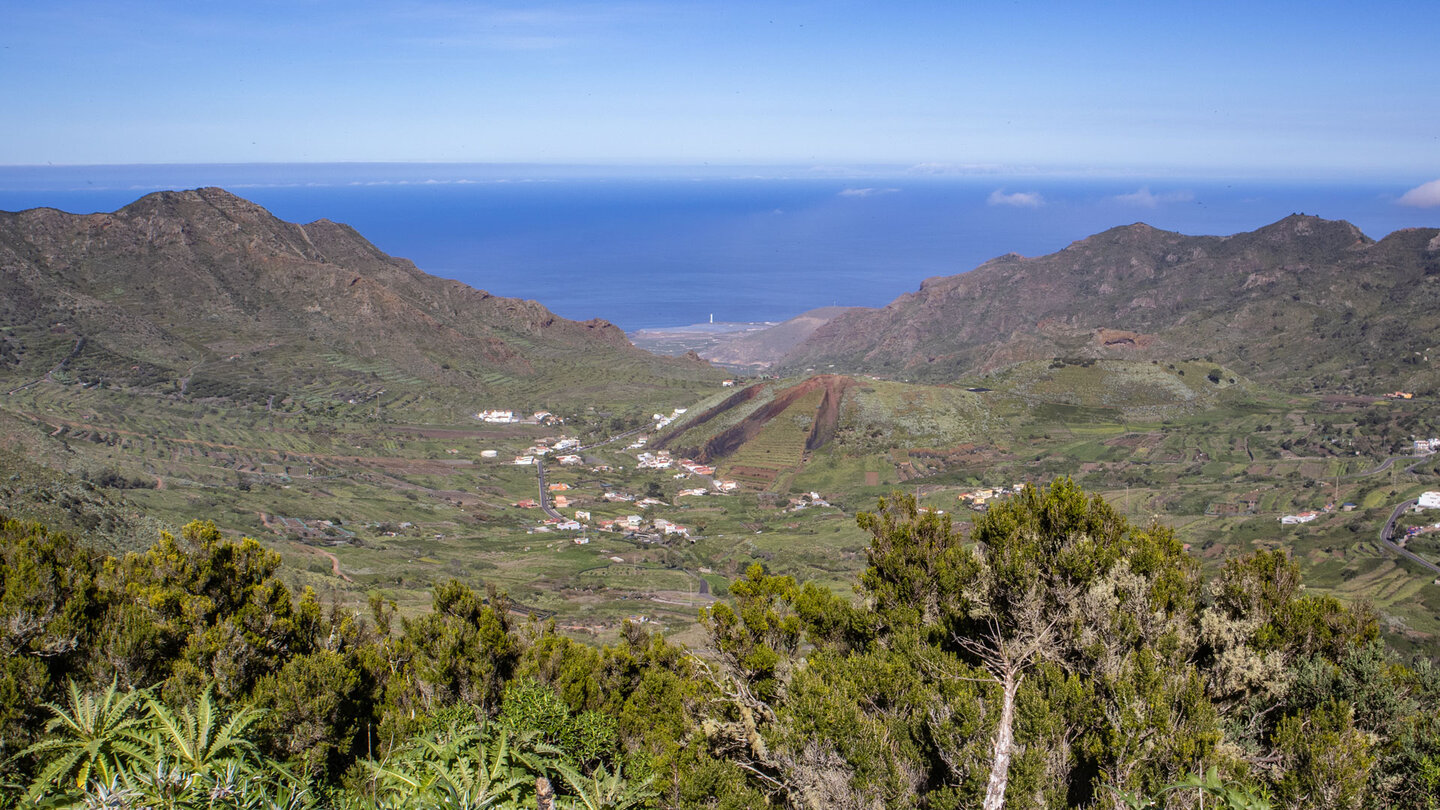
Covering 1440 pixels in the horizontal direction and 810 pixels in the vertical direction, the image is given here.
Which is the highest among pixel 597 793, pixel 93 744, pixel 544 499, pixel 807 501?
pixel 93 744

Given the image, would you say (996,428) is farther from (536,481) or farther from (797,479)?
(536,481)

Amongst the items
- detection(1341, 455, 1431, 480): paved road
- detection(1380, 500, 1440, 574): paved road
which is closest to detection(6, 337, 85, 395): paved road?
detection(1380, 500, 1440, 574): paved road

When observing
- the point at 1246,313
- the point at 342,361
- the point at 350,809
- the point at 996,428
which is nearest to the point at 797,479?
the point at 996,428

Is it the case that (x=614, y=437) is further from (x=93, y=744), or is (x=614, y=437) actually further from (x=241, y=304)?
(x=93, y=744)

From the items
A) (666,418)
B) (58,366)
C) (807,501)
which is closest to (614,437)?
(666,418)

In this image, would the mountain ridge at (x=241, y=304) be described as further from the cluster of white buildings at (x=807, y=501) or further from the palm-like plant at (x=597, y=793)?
Answer: the palm-like plant at (x=597, y=793)

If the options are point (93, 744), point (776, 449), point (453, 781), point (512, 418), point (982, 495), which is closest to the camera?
point (93, 744)
